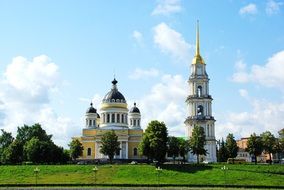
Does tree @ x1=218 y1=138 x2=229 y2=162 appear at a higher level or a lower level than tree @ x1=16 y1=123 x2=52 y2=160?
lower

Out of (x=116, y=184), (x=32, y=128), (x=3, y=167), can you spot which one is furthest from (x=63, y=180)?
(x=32, y=128)

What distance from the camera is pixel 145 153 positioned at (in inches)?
3686

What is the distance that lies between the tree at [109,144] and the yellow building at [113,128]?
7904mm

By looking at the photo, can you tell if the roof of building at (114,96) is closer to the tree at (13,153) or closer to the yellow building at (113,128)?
the yellow building at (113,128)

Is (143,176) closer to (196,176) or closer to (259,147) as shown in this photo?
(196,176)

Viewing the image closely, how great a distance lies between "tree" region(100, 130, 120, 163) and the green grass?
14454mm

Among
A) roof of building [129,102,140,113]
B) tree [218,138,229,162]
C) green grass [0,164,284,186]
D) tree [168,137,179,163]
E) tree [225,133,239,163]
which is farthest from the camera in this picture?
roof of building [129,102,140,113]

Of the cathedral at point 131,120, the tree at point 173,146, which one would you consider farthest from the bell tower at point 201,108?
the tree at point 173,146

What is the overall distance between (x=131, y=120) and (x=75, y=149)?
18.1 metres

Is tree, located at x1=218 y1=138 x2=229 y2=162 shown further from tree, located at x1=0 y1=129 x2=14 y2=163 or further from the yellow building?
tree, located at x1=0 y1=129 x2=14 y2=163

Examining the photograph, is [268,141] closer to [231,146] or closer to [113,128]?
[231,146]

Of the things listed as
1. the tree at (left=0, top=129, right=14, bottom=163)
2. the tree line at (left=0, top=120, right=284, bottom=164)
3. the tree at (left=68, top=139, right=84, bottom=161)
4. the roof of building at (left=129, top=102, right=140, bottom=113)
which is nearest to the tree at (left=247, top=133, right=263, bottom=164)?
the tree line at (left=0, top=120, right=284, bottom=164)

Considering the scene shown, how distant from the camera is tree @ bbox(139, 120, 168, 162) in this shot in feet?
301

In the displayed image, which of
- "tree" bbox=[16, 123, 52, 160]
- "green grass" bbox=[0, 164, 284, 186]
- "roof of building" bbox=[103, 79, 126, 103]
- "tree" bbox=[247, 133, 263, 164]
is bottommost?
"green grass" bbox=[0, 164, 284, 186]
